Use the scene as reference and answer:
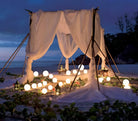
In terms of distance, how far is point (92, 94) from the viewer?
3580mm

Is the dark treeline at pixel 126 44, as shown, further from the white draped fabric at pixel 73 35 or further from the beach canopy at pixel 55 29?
the white draped fabric at pixel 73 35

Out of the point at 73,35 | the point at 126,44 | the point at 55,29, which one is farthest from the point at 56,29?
the point at 126,44

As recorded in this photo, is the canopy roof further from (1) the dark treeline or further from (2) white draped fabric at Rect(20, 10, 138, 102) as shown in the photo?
(1) the dark treeline

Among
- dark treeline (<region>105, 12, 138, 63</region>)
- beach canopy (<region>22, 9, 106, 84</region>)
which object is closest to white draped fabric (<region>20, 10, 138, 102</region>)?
beach canopy (<region>22, 9, 106, 84</region>)

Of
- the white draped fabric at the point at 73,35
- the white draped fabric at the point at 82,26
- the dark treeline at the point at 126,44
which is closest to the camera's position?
the white draped fabric at the point at 73,35

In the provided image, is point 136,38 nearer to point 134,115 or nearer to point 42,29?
point 42,29

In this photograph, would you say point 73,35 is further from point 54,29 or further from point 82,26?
point 54,29

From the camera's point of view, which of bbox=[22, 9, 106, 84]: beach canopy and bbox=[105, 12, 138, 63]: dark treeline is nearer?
bbox=[22, 9, 106, 84]: beach canopy

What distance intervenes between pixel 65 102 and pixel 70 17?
2344mm

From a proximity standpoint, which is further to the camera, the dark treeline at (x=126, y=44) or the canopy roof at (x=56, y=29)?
the dark treeline at (x=126, y=44)

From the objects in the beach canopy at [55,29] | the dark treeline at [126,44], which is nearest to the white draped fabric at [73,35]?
the beach canopy at [55,29]

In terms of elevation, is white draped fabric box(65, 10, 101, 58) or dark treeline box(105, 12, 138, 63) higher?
dark treeline box(105, 12, 138, 63)

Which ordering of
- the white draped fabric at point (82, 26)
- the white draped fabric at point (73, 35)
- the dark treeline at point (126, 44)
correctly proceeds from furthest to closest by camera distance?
the dark treeline at point (126, 44), the white draped fabric at point (82, 26), the white draped fabric at point (73, 35)

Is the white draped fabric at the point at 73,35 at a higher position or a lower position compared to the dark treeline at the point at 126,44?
lower
